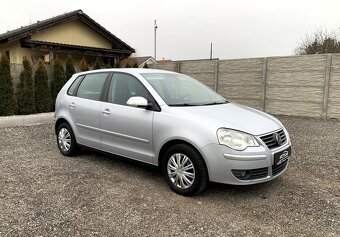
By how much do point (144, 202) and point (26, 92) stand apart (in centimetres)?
791

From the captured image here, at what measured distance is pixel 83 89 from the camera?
18.5ft

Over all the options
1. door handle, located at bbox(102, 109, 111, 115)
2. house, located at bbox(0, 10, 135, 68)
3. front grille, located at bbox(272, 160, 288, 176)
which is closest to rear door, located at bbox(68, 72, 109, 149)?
door handle, located at bbox(102, 109, 111, 115)

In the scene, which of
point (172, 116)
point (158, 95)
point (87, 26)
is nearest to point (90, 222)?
point (172, 116)

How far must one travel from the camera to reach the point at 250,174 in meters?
3.82

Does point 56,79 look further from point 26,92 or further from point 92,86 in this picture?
point 92,86

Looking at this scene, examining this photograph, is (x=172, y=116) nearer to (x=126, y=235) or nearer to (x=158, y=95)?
(x=158, y=95)

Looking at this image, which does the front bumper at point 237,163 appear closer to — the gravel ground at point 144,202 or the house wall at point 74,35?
the gravel ground at point 144,202

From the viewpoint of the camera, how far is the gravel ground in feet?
10.8

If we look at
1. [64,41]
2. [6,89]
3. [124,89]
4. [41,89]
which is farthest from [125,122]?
[64,41]

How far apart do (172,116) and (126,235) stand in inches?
63.3

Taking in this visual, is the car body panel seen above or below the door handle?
below

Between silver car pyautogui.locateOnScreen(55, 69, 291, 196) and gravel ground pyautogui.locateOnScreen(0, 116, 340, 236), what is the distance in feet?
1.11

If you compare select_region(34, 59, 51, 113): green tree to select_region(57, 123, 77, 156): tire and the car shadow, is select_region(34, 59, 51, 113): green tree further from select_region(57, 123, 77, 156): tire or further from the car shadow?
the car shadow

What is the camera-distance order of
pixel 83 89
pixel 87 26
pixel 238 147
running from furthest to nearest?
1. pixel 87 26
2. pixel 83 89
3. pixel 238 147
